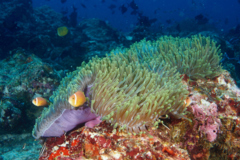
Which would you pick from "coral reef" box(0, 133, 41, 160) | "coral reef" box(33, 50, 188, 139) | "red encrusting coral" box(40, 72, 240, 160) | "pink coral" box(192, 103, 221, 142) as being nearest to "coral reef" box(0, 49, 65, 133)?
"coral reef" box(0, 133, 41, 160)

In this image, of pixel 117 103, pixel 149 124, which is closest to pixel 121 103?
pixel 117 103

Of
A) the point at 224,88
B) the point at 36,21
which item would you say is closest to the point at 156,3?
the point at 36,21

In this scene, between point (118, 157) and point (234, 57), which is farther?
point (234, 57)

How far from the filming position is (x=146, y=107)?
6.96 feet

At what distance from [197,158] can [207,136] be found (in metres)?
0.41

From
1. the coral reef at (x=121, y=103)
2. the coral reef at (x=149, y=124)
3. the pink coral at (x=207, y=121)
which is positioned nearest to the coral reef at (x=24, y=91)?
the coral reef at (x=149, y=124)

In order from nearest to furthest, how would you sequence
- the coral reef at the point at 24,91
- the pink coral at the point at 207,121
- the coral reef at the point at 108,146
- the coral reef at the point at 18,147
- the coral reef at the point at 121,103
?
the coral reef at the point at 108,146 → the coral reef at the point at 121,103 → the pink coral at the point at 207,121 → the coral reef at the point at 18,147 → the coral reef at the point at 24,91

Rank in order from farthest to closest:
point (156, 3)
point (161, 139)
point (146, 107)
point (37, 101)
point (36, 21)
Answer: point (156, 3) < point (36, 21) < point (37, 101) < point (161, 139) < point (146, 107)

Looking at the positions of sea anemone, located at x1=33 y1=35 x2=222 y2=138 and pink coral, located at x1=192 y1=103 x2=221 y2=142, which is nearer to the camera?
sea anemone, located at x1=33 y1=35 x2=222 y2=138

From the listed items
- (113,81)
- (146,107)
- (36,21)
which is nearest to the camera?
(146,107)

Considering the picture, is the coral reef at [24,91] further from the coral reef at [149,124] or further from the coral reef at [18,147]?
Answer: the coral reef at [149,124]

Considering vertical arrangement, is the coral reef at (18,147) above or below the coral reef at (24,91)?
below

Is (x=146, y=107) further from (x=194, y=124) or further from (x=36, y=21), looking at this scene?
(x=36, y=21)

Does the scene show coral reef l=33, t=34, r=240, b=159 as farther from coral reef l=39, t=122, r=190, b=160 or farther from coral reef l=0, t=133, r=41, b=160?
coral reef l=0, t=133, r=41, b=160
